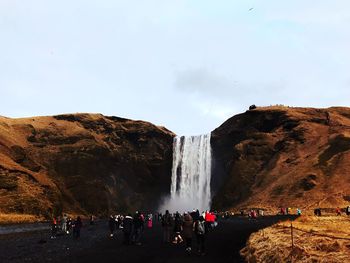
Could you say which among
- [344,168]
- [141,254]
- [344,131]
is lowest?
[141,254]

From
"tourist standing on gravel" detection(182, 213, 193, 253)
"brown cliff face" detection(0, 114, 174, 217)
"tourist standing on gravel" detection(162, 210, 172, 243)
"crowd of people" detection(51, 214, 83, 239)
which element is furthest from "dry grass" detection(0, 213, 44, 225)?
"tourist standing on gravel" detection(182, 213, 193, 253)

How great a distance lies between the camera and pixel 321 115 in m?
109

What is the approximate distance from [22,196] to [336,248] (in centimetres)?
7006

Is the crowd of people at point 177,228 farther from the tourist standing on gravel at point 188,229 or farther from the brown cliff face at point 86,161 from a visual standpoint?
the brown cliff face at point 86,161

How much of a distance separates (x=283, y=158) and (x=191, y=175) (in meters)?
24.4

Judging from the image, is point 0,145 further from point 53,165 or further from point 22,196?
point 22,196

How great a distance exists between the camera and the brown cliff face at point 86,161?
88.9 m

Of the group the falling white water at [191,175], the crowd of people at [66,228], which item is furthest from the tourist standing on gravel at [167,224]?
the falling white water at [191,175]

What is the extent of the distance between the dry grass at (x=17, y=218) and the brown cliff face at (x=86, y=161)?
22.4ft

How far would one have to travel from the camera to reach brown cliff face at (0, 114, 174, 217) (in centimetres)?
8888

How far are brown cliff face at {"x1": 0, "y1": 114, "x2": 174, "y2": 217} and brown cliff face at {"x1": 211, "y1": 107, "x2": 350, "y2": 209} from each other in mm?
17809

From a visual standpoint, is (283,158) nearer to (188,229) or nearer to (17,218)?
(17,218)

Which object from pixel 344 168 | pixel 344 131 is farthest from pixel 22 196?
pixel 344 131

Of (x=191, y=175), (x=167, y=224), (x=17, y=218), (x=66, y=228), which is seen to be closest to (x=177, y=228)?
(x=167, y=224)
